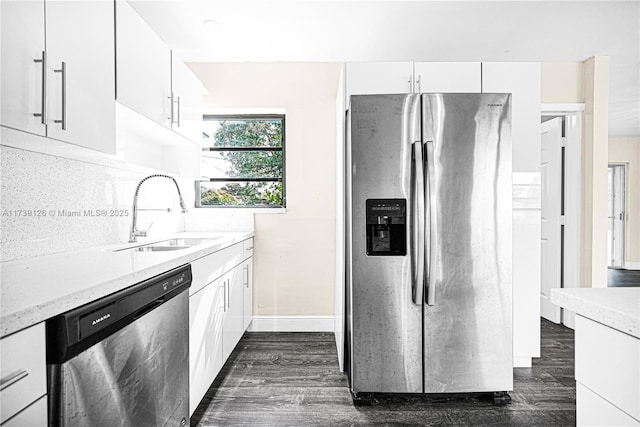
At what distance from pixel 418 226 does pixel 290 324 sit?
1.95 metres

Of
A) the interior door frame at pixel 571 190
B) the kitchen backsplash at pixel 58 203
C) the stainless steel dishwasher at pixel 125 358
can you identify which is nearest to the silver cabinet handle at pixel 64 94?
the kitchen backsplash at pixel 58 203

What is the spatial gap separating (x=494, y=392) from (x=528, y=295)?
85 centimetres

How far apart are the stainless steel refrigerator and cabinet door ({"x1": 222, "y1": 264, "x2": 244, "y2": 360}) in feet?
2.89

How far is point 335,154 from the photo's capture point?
11.6ft

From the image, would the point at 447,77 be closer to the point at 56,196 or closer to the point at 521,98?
the point at 521,98

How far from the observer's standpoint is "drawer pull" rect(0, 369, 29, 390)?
2.50ft

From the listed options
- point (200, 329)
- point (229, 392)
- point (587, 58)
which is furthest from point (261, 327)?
point (587, 58)

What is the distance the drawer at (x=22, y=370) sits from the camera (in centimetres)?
77

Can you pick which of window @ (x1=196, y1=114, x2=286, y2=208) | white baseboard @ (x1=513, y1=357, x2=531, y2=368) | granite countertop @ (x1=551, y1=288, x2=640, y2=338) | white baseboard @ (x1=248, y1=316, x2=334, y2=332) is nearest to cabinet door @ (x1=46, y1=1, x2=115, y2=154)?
granite countertop @ (x1=551, y1=288, x2=640, y2=338)

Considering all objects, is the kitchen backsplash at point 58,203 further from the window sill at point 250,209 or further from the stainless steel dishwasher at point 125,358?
the window sill at point 250,209

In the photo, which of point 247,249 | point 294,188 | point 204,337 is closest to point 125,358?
point 204,337

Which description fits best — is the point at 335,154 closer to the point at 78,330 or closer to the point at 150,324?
the point at 150,324

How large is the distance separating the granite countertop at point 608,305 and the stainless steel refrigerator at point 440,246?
3.71ft

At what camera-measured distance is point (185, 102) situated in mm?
2695
